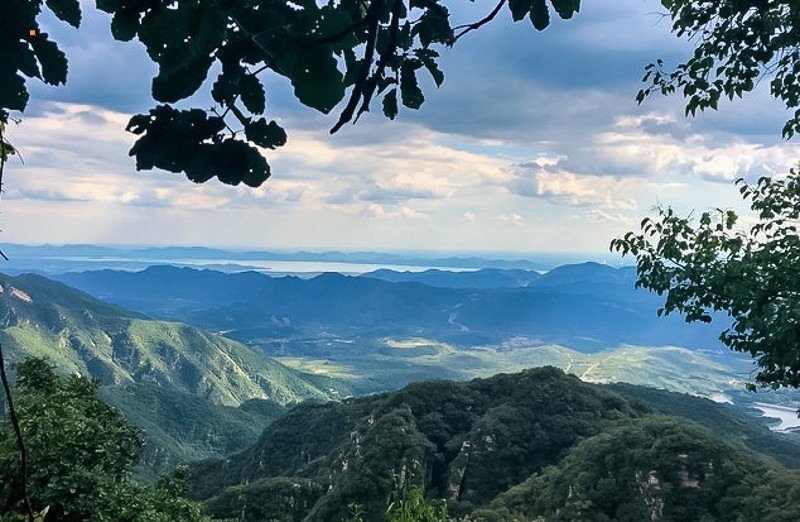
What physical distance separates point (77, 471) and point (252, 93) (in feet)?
29.4

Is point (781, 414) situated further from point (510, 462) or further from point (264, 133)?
point (264, 133)

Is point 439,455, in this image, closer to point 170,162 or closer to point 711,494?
point 711,494

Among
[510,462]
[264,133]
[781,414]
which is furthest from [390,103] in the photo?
[781,414]

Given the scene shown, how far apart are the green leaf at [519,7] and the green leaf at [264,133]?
45.5 inches

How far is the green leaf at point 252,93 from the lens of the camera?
1.69 meters

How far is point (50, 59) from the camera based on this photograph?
175cm

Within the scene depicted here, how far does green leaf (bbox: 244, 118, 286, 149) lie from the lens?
5.71 ft

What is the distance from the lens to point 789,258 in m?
7.54

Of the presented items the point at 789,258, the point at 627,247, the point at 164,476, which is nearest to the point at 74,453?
the point at 164,476

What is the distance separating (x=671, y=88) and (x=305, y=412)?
7989 centimetres

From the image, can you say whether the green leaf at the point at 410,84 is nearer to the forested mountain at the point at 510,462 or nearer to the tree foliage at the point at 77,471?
the tree foliage at the point at 77,471

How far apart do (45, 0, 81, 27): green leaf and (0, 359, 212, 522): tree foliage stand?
6.65 metres

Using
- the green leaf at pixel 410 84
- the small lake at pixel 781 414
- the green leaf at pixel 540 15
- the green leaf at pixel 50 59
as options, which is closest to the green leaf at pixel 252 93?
the green leaf at pixel 50 59

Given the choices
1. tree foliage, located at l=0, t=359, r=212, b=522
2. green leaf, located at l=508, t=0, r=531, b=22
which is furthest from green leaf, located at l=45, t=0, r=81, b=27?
tree foliage, located at l=0, t=359, r=212, b=522
